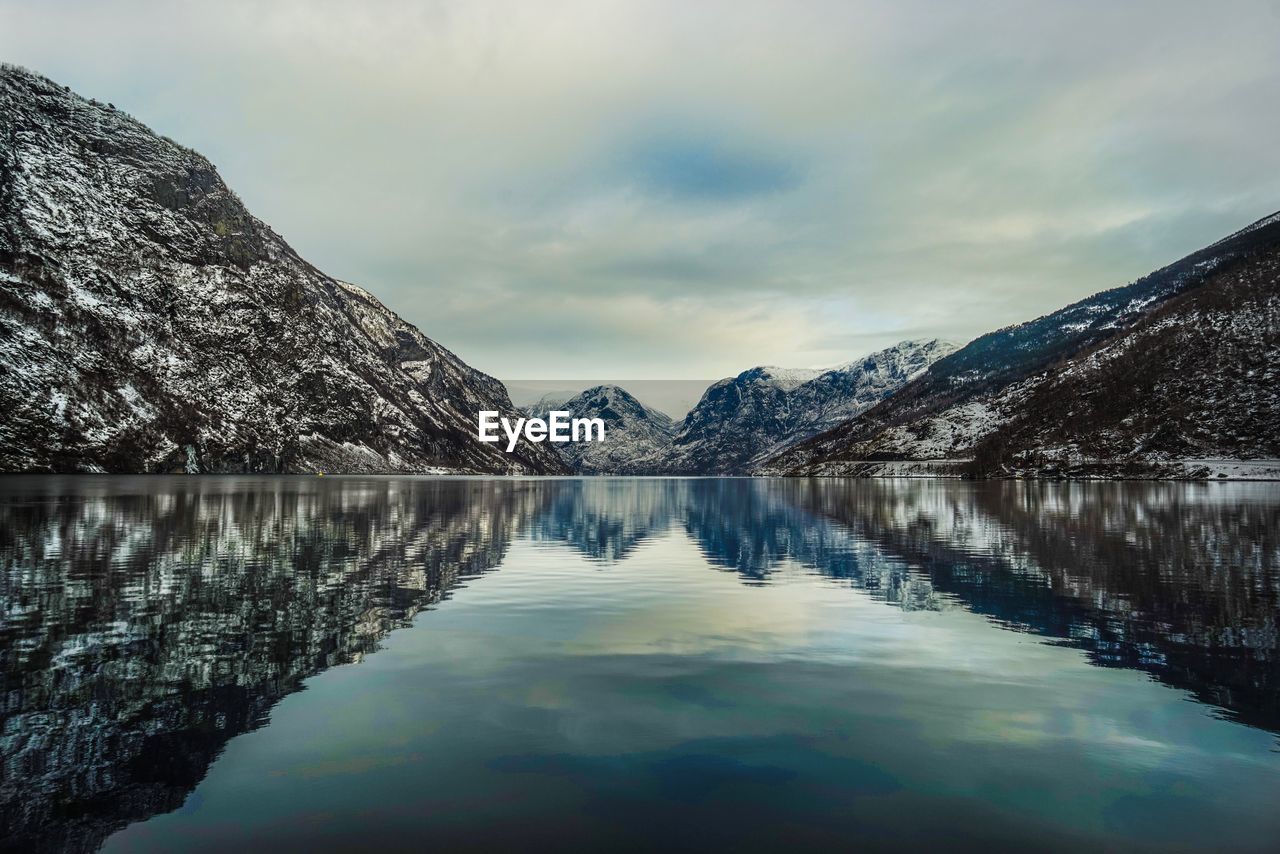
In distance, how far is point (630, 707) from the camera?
56.2 ft

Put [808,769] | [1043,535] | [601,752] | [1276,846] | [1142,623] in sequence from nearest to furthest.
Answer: [1276,846], [808,769], [601,752], [1142,623], [1043,535]

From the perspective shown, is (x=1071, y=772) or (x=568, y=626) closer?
(x=1071, y=772)

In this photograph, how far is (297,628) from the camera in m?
24.6

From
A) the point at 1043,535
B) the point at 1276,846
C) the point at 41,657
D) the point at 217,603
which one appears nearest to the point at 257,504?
A: the point at 217,603

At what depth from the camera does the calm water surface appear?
11.3 metres

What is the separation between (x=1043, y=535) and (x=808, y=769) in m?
56.1

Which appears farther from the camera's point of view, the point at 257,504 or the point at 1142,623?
the point at 257,504

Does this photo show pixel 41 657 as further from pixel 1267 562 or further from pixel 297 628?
pixel 1267 562

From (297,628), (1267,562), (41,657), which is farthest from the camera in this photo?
(1267,562)

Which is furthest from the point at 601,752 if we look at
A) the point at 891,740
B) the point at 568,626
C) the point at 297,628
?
the point at 297,628

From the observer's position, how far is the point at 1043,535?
199ft

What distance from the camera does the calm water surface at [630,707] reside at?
1134 cm

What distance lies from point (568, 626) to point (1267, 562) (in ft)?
135

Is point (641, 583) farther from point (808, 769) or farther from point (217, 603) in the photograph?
point (808, 769)
